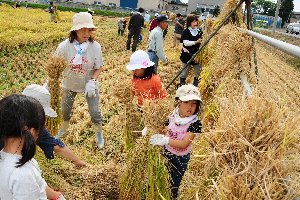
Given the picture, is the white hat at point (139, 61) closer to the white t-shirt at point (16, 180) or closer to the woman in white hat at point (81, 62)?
the woman in white hat at point (81, 62)

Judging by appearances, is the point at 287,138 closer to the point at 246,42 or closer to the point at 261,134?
the point at 261,134

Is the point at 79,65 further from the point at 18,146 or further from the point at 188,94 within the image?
the point at 18,146

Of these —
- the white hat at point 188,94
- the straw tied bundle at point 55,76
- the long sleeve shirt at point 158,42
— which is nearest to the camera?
the white hat at point 188,94

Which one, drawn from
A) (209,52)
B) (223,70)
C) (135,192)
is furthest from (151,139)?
(209,52)

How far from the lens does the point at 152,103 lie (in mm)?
2646

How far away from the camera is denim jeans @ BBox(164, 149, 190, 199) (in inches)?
114

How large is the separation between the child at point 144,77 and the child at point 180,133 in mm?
538

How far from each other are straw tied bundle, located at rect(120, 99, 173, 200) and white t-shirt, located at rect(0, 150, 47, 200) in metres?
1.06

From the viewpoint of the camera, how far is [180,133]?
281 centimetres

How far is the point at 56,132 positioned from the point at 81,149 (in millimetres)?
389

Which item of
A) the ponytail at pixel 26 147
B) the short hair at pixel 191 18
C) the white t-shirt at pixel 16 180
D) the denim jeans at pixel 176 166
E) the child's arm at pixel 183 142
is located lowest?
the denim jeans at pixel 176 166

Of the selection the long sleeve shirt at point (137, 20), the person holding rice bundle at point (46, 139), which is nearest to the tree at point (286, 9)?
the long sleeve shirt at point (137, 20)

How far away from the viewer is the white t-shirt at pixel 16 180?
1.71 m

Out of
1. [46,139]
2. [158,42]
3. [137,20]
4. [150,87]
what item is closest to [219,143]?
[46,139]
